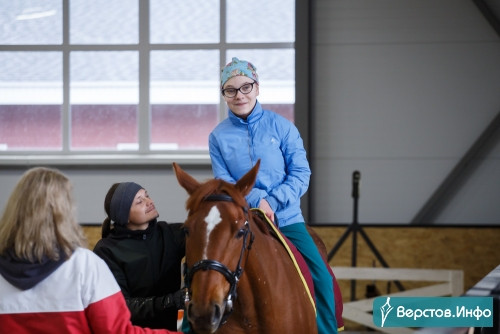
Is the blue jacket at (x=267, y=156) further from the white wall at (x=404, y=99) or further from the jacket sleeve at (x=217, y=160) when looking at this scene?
the white wall at (x=404, y=99)

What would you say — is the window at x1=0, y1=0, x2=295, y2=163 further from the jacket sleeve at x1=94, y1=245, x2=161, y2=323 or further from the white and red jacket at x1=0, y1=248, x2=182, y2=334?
the white and red jacket at x1=0, y1=248, x2=182, y2=334

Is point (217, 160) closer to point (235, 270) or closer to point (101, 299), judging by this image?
point (235, 270)

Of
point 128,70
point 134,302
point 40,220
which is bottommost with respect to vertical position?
point 134,302

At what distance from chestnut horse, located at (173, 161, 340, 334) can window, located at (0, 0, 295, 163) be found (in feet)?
19.2

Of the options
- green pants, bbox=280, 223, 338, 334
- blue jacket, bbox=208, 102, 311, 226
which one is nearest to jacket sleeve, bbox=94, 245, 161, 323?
blue jacket, bbox=208, 102, 311, 226

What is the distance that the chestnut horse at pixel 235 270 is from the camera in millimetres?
2789

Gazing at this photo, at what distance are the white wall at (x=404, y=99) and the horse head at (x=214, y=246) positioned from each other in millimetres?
6088

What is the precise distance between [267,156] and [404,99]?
5611 millimetres

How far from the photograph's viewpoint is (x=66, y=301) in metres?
2.37

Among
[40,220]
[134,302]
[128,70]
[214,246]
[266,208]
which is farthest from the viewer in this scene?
[128,70]

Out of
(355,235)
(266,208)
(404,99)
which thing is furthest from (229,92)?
(404,99)

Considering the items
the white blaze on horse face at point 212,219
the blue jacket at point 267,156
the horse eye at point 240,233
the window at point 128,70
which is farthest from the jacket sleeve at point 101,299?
the window at point 128,70

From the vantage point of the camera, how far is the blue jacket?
12.0 ft

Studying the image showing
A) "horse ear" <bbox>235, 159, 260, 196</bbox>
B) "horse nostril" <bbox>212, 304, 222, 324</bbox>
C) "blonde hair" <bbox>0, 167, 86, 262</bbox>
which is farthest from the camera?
"horse ear" <bbox>235, 159, 260, 196</bbox>
